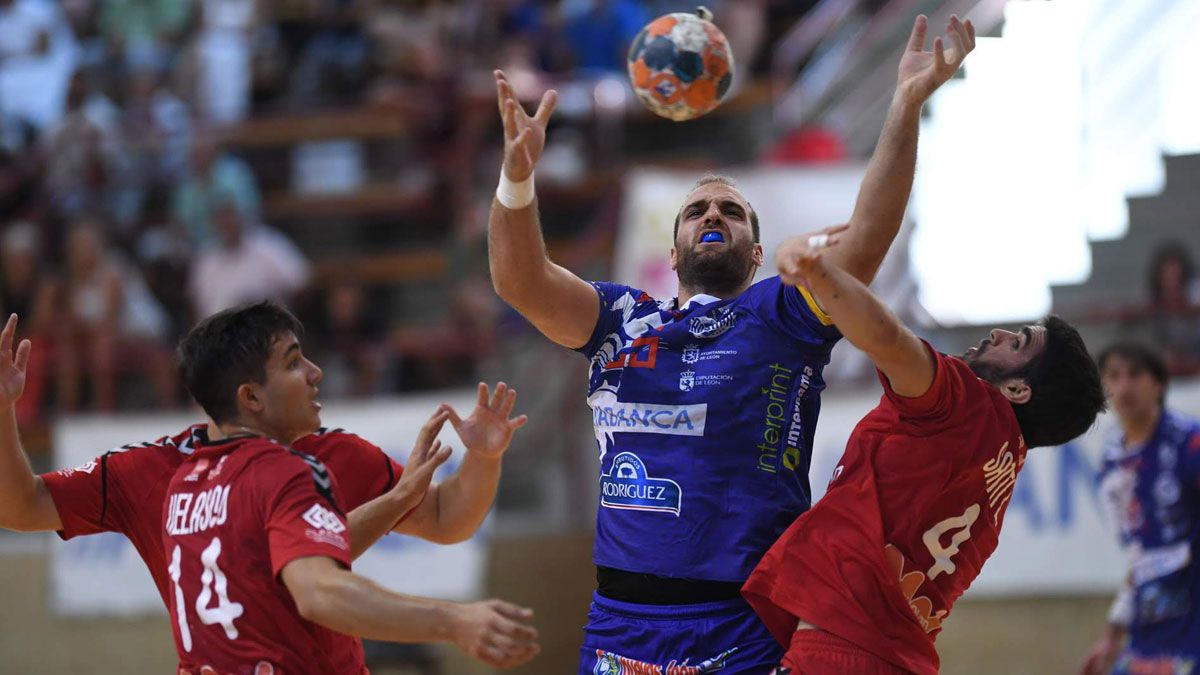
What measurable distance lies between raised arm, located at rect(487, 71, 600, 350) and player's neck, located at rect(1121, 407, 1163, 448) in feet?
13.3

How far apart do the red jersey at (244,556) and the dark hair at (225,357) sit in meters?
0.15

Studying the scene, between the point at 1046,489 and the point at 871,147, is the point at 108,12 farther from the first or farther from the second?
the point at 1046,489

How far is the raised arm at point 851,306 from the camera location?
3975 mm

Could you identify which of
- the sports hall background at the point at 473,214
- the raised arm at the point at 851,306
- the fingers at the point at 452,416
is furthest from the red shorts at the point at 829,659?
the sports hall background at the point at 473,214

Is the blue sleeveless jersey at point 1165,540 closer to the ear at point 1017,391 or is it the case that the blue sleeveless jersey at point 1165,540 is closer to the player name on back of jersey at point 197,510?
the ear at point 1017,391

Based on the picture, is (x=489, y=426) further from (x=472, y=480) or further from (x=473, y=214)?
(x=473, y=214)

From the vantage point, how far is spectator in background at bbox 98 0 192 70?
15672 mm

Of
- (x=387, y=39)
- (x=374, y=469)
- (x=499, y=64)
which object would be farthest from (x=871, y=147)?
(x=374, y=469)

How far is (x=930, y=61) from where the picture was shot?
449cm

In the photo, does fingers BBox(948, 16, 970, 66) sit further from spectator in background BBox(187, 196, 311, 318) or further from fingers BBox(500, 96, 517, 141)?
spectator in background BBox(187, 196, 311, 318)

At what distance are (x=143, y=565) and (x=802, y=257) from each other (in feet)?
28.5

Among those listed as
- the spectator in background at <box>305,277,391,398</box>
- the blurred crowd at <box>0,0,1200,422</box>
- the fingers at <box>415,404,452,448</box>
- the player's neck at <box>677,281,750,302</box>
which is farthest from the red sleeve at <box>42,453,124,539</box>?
the spectator in background at <box>305,277,391,398</box>

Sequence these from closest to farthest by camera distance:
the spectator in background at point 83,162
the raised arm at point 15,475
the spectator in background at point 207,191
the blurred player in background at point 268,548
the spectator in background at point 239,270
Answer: the blurred player in background at point 268,548
the raised arm at point 15,475
the spectator in background at point 239,270
the spectator in background at point 207,191
the spectator in background at point 83,162

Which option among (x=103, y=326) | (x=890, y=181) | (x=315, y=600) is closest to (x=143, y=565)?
(x=103, y=326)
